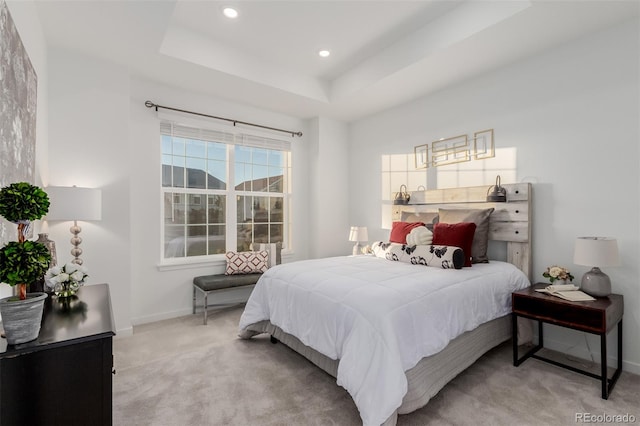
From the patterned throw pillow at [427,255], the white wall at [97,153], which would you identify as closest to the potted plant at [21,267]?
the white wall at [97,153]

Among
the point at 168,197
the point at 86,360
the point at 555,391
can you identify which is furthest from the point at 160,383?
the point at 555,391

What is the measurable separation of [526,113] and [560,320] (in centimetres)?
186

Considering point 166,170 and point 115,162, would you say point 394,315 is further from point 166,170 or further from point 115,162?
point 166,170

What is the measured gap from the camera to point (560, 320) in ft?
7.53

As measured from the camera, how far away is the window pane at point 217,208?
4.03 metres

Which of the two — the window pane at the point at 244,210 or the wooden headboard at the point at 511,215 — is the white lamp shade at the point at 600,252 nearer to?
the wooden headboard at the point at 511,215

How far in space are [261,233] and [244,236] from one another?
26 centimetres

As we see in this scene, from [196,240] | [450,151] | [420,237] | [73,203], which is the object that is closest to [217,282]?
[196,240]

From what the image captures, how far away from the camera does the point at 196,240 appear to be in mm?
3918

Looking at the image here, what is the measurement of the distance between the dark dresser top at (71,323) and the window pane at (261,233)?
8.54 ft

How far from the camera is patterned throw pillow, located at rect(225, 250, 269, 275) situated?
3906 mm

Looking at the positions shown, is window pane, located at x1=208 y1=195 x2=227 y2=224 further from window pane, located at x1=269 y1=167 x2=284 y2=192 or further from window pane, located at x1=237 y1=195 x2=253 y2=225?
window pane, located at x1=269 y1=167 x2=284 y2=192

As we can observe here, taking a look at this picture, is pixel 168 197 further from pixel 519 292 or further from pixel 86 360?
pixel 519 292

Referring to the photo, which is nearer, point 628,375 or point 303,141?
point 628,375
